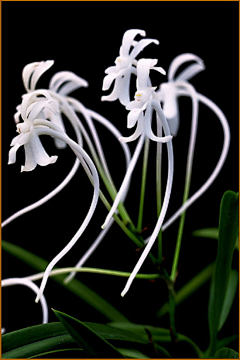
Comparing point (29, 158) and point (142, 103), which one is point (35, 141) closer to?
point (29, 158)

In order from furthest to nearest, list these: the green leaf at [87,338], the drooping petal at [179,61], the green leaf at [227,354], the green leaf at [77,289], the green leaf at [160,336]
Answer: the green leaf at [77,289], the drooping petal at [179,61], the green leaf at [160,336], the green leaf at [227,354], the green leaf at [87,338]

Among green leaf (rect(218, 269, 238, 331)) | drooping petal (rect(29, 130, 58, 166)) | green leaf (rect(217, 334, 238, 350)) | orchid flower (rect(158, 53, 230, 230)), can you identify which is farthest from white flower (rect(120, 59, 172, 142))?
green leaf (rect(217, 334, 238, 350))

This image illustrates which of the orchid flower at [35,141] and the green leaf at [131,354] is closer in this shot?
the orchid flower at [35,141]

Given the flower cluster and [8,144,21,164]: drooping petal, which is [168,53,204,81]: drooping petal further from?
[8,144,21,164]: drooping petal

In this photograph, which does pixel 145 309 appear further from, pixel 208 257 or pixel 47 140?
pixel 47 140

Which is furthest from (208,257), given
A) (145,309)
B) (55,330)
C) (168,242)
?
(55,330)

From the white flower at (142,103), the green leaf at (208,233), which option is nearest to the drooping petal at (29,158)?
the white flower at (142,103)

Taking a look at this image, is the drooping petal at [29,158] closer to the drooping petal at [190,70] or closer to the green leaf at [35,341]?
the green leaf at [35,341]
